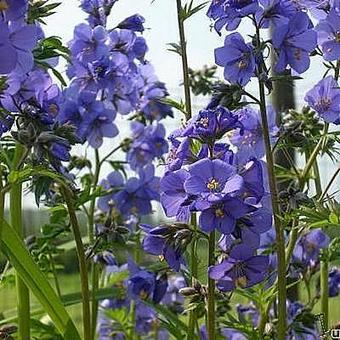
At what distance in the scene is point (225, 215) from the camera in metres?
1.56

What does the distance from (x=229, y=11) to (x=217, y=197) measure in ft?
1.25

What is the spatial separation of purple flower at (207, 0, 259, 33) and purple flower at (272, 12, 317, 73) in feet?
0.27

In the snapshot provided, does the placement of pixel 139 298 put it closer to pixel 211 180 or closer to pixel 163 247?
pixel 163 247

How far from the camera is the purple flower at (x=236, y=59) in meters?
1.77

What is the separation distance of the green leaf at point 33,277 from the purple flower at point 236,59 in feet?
1.64

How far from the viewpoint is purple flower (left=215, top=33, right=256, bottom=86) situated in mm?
1769

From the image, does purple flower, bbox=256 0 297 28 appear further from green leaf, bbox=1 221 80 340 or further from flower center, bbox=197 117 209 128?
green leaf, bbox=1 221 80 340

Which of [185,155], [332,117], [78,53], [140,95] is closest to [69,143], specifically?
[185,155]

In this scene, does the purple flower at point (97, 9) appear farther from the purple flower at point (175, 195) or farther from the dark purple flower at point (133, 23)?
the purple flower at point (175, 195)

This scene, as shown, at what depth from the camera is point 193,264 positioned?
6.02 feet

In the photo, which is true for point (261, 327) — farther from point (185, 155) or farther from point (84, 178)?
point (84, 178)

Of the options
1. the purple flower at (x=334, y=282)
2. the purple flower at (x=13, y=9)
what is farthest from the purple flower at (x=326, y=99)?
the purple flower at (x=334, y=282)

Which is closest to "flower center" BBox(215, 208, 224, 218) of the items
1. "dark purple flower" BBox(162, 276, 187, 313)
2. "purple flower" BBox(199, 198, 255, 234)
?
"purple flower" BBox(199, 198, 255, 234)

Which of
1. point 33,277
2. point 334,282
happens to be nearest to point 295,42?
point 33,277
